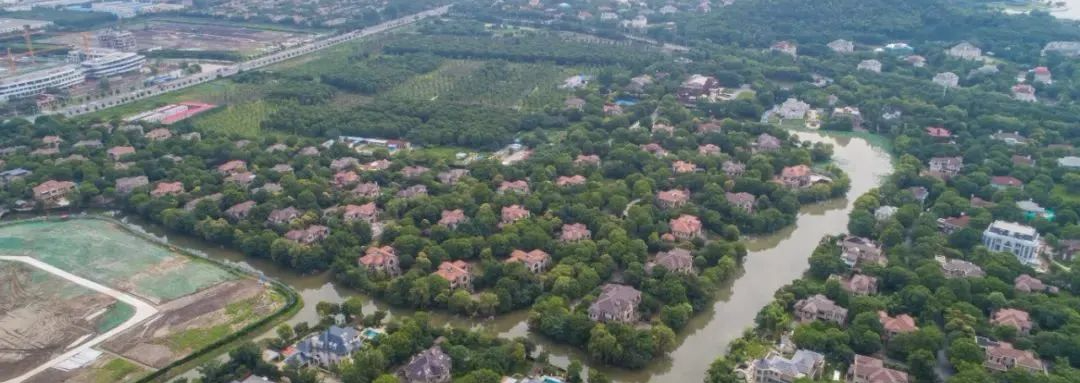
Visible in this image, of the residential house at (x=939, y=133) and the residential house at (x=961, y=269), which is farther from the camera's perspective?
the residential house at (x=939, y=133)

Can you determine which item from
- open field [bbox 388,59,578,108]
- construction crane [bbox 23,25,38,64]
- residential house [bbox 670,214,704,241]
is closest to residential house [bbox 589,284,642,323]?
residential house [bbox 670,214,704,241]

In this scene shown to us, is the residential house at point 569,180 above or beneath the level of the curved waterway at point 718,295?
above

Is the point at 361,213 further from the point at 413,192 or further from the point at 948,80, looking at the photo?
the point at 948,80

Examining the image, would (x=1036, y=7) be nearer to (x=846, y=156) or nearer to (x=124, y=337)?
(x=846, y=156)

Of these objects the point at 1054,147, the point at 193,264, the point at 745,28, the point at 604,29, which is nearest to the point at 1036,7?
the point at 745,28

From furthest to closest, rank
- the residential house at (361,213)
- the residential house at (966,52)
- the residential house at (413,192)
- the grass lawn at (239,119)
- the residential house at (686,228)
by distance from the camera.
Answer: the residential house at (966,52), the grass lawn at (239,119), the residential house at (413,192), the residential house at (361,213), the residential house at (686,228)

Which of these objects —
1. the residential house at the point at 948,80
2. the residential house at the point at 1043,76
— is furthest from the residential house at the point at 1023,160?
the residential house at the point at 1043,76

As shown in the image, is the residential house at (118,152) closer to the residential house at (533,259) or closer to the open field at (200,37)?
the residential house at (533,259)
